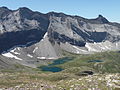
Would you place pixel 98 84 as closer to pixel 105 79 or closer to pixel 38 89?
pixel 105 79

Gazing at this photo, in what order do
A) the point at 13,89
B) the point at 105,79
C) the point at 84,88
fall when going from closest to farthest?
1. the point at 84,88
2. the point at 13,89
3. the point at 105,79

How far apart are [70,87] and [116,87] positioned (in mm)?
15910

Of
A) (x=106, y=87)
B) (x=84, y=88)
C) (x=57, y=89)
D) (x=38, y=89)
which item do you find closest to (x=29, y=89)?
(x=38, y=89)

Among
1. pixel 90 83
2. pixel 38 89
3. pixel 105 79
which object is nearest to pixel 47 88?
pixel 38 89

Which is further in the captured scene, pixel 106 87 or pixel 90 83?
pixel 90 83

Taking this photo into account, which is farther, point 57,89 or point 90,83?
point 90,83

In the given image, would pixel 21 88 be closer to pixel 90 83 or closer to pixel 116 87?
pixel 90 83

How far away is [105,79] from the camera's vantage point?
3915 inches

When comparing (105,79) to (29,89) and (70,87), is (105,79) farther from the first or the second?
(29,89)

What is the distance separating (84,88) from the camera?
8669 cm

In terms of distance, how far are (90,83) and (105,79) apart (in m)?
7.29

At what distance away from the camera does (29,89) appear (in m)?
92.1

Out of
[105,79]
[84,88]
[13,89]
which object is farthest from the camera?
[105,79]

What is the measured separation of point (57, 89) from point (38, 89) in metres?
7.60
